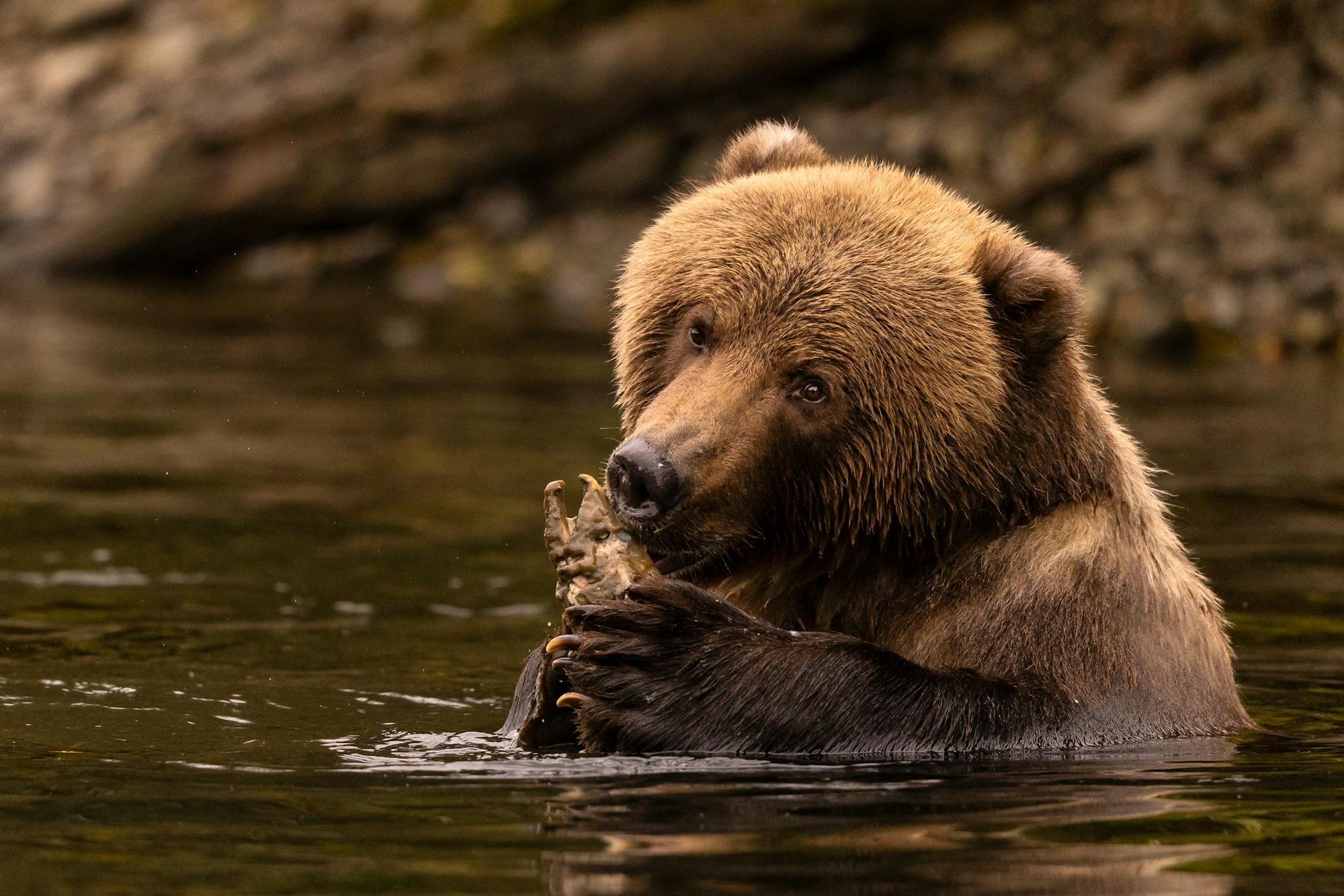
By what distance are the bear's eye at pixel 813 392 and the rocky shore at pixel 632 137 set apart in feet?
43.5

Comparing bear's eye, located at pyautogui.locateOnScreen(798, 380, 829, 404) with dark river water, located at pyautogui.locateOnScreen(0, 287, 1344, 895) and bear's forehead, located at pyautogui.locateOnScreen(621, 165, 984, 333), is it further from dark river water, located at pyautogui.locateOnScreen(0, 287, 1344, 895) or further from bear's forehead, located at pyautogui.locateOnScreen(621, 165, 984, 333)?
dark river water, located at pyautogui.locateOnScreen(0, 287, 1344, 895)

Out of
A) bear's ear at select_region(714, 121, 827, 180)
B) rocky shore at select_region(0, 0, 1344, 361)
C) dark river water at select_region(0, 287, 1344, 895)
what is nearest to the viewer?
dark river water at select_region(0, 287, 1344, 895)

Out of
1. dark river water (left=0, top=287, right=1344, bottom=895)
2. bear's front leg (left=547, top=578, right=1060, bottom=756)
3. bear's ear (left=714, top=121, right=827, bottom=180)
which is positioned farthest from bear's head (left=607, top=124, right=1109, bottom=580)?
dark river water (left=0, top=287, right=1344, bottom=895)

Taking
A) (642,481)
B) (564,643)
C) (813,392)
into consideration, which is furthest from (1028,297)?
(564,643)

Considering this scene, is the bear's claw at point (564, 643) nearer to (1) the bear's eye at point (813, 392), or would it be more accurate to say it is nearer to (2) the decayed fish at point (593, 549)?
(2) the decayed fish at point (593, 549)

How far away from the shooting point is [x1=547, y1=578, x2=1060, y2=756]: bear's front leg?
557 centimetres

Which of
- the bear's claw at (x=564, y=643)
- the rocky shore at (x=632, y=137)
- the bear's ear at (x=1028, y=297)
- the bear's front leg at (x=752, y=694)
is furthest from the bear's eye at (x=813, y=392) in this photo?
the rocky shore at (x=632, y=137)

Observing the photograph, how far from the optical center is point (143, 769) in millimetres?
5602

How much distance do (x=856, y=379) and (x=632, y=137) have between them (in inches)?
636

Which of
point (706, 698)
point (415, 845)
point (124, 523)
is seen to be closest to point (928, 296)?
point (706, 698)

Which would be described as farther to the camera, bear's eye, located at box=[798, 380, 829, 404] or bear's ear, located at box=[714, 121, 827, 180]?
bear's ear, located at box=[714, 121, 827, 180]

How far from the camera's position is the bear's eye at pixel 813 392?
5.90 metres

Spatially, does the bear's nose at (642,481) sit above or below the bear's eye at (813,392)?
below

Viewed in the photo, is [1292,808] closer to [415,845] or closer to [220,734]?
[415,845]
